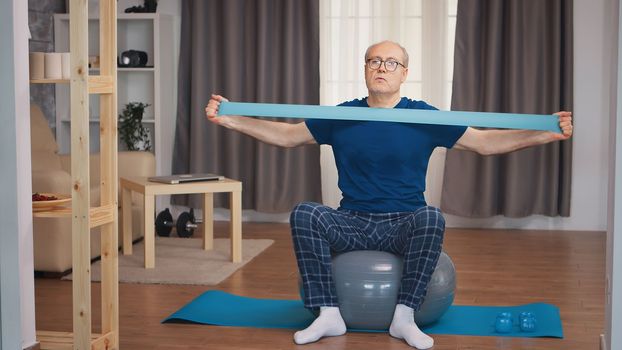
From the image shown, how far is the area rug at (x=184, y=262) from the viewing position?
4.55 m

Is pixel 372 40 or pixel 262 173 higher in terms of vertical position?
pixel 372 40

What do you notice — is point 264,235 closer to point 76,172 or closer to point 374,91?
point 374,91

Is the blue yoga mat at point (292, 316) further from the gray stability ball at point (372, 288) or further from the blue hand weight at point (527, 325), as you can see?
the gray stability ball at point (372, 288)

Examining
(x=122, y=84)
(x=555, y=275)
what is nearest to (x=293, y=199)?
(x=122, y=84)

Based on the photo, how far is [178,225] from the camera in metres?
5.80

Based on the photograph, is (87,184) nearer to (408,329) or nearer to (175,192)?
(408,329)

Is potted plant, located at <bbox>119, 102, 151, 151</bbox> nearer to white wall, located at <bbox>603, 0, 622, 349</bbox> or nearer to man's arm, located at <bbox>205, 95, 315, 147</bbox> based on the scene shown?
man's arm, located at <bbox>205, 95, 315, 147</bbox>

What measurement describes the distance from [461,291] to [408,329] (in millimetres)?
1020

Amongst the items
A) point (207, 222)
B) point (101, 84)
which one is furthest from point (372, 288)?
point (207, 222)

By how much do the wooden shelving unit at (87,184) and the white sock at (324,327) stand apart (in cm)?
63

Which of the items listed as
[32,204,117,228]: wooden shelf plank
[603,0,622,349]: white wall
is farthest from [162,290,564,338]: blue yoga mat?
[603,0,622,349]: white wall

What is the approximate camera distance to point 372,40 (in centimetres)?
635

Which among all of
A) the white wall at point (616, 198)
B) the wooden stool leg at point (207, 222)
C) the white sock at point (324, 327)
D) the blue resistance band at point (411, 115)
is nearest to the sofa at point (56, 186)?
the wooden stool leg at point (207, 222)

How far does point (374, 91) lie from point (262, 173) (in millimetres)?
2946
